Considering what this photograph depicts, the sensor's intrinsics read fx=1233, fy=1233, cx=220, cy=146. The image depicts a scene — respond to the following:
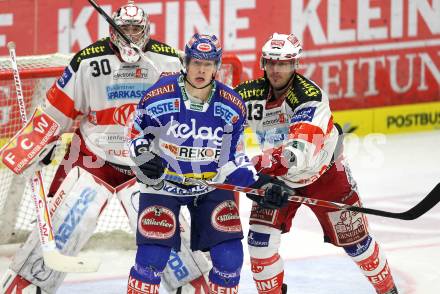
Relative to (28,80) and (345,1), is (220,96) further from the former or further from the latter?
(345,1)

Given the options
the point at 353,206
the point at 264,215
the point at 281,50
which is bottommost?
the point at 264,215

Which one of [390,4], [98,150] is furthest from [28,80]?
[390,4]

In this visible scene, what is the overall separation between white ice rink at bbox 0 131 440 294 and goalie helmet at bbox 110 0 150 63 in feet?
4.89

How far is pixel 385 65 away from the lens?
11.1 m

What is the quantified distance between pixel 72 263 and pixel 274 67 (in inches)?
54.9

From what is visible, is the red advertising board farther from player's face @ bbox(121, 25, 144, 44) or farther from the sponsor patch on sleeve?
the sponsor patch on sleeve

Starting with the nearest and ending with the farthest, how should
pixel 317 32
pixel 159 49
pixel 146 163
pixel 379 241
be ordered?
pixel 146 163 < pixel 159 49 < pixel 379 241 < pixel 317 32

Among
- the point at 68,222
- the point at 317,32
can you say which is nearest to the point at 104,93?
the point at 68,222

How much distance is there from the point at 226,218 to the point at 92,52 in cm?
124

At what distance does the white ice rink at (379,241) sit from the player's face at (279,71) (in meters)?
1.52

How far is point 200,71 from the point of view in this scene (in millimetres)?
5656

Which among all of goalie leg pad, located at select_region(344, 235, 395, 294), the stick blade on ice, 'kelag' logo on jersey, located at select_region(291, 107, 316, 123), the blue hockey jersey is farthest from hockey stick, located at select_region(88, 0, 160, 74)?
goalie leg pad, located at select_region(344, 235, 395, 294)

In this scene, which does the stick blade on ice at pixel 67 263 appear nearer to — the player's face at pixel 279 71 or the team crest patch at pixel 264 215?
the team crest patch at pixel 264 215

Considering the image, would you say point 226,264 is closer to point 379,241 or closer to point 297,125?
point 297,125
